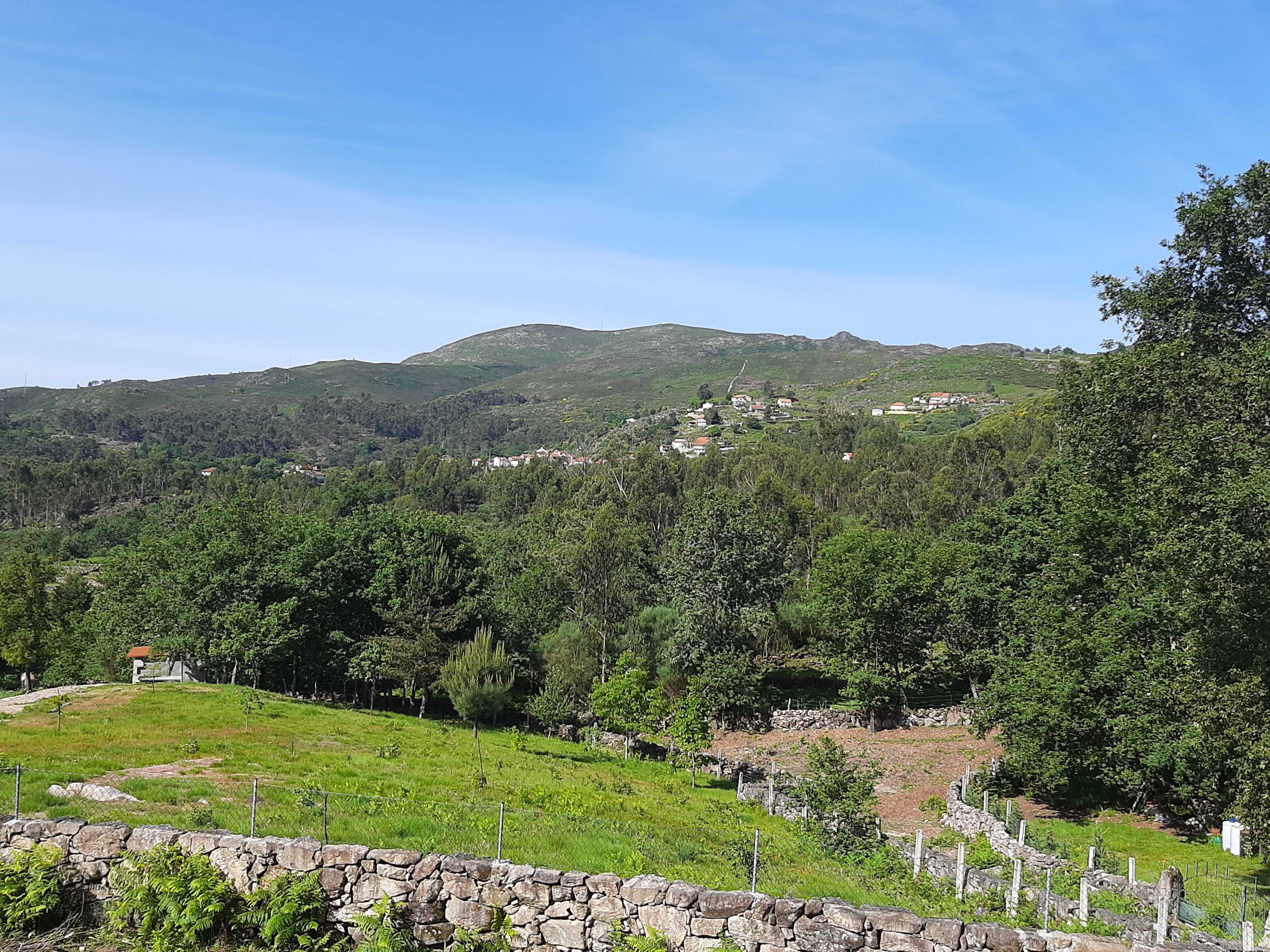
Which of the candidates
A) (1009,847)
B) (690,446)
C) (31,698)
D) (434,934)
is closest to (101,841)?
(434,934)

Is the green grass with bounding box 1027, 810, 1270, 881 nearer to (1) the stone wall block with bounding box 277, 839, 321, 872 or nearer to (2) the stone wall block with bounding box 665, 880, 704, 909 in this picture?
(2) the stone wall block with bounding box 665, 880, 704, 909

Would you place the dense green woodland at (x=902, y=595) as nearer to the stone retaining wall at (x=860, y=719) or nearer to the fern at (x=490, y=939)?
the stone retaining wall at (x=860, y=719)

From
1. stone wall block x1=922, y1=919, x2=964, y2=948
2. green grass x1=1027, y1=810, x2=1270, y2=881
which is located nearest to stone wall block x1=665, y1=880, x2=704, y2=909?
stone wall block x1=922, y1=919, x2=964, y2=948

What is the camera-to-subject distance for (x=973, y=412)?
178500 millimetres

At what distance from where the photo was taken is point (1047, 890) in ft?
39.3

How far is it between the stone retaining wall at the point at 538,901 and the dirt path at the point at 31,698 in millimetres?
22054

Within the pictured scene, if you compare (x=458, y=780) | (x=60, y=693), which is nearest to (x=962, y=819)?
(x=458, y=780)

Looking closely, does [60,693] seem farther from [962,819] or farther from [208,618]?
[962,819]

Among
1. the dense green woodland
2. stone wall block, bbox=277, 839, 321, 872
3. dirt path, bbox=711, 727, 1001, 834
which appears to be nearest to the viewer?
stone wall block, bbox=277, 839, 321, 872

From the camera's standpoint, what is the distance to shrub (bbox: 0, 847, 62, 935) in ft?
34.5

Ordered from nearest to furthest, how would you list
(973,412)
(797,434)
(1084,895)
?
(1084,895) < (797,434) < (973,412)

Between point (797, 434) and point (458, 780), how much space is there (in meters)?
150

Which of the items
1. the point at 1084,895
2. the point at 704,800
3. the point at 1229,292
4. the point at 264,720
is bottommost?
the point at 704,800

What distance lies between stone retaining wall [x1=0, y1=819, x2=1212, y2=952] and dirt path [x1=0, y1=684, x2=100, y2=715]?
22.1m
